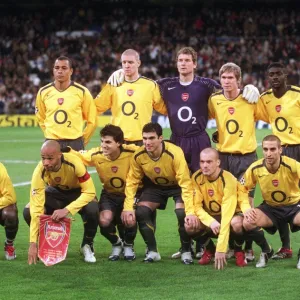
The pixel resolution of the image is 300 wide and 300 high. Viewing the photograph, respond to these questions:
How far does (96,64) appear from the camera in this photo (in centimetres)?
3525

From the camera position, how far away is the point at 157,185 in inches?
373

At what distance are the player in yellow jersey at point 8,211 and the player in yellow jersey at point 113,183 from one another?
829mm

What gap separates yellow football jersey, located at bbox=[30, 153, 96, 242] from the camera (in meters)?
8.98

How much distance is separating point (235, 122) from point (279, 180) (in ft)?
3.40

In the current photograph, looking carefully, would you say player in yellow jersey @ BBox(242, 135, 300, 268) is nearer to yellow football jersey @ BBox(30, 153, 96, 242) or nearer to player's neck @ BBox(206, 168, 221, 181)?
player's neck @ BBox(206, 168, 221, 181)

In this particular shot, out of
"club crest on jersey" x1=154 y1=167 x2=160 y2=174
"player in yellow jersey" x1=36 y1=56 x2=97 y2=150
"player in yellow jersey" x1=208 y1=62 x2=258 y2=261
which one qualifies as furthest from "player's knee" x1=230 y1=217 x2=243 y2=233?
"player in yellow jersey" x1=36 y1=56 x2=97 y2=150

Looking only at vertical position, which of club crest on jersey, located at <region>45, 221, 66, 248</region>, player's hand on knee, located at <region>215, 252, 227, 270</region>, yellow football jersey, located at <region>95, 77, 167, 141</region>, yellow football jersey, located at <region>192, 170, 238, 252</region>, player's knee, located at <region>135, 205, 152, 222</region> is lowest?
player's hand on knee, located at <region>215, 252, 227, 270</region>

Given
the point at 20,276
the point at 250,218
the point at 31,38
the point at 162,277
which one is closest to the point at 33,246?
the point at 20,276

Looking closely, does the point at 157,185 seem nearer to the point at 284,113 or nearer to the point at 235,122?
the point at 235,122

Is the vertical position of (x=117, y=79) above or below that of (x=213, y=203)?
above

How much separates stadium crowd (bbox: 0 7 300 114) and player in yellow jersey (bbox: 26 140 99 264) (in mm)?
21896

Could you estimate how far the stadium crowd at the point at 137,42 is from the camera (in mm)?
33562

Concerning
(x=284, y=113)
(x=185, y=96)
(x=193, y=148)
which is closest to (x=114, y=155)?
(x=193, y=148)

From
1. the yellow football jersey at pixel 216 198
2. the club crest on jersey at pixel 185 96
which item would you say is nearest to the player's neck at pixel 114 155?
the yellow football jersey at pixel 216 198
